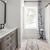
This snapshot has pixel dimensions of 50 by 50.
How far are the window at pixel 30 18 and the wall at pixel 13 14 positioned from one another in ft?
6.14

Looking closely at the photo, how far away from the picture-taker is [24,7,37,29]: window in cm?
491

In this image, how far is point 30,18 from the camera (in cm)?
495

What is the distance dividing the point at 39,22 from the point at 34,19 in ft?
1.96

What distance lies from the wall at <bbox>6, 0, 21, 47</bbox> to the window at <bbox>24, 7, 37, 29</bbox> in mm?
1872

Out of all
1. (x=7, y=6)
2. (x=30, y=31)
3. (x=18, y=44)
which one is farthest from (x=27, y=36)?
(x=7, y=6)

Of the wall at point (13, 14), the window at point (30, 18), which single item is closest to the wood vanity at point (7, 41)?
the wall at point (13, 14)

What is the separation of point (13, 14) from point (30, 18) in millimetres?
2071

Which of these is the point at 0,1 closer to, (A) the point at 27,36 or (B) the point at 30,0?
(B) the point at 30,0

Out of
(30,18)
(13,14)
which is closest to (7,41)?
(13,14)

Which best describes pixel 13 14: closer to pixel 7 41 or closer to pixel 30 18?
pixel 7 41

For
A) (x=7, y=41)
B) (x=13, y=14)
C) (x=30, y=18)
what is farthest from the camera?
(x=30, y=18)

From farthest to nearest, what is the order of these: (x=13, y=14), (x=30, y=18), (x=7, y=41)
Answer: (x=30, y=18) < (x=13, y=14) < (x=7, y=41)

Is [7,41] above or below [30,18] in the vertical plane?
below

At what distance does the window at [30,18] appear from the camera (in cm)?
491
